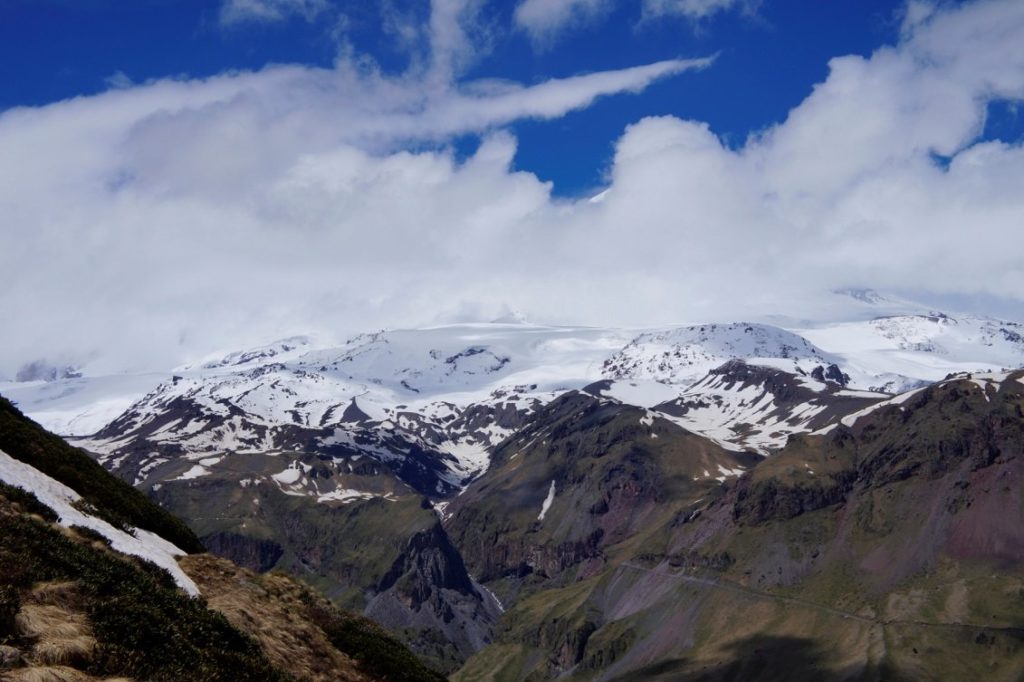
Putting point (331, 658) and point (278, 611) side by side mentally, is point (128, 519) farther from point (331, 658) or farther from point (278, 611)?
point (331, 658)

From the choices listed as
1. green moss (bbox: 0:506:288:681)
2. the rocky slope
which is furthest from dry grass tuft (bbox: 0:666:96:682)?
green moss (bbox: 0:506:288:681)

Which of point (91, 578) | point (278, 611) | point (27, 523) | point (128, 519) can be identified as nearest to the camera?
point (91, 578)

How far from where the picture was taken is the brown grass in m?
39.1

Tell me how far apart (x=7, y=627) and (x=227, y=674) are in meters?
7.30

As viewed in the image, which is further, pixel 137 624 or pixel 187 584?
pixel 187 584

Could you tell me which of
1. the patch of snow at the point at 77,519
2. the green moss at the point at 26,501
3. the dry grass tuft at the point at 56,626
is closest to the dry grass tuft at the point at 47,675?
the dry grass tuft at the point at 56,626

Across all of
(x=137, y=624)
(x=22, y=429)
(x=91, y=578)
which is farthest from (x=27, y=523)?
(x=22, y=429)

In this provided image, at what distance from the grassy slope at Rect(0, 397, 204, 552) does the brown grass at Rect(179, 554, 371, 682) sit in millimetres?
4973

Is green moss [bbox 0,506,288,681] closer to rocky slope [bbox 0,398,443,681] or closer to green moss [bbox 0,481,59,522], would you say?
rocky slope [bbox 0,398,443,681]

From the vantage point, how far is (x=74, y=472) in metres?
50.1

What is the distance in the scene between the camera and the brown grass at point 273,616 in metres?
39.1

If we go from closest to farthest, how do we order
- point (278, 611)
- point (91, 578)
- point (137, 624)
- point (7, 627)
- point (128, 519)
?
point (7, 627) → point (137, 624) → point (91, 578) → point (278, 611) → point (128, 519)

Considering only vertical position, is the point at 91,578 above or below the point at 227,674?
above

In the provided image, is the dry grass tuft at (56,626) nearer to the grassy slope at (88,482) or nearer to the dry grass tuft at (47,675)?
the dry grass tuft at (47,675)
